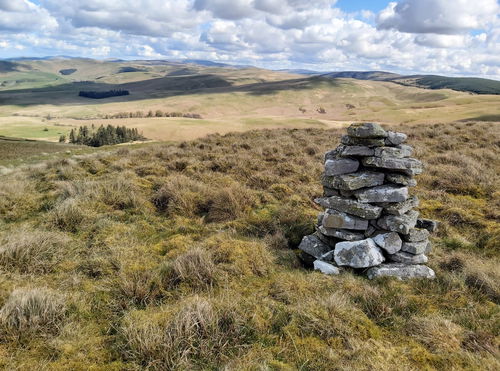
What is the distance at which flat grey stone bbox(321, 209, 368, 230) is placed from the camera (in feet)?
26.0

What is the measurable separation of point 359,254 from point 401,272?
0.99m

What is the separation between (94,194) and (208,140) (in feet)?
48.2

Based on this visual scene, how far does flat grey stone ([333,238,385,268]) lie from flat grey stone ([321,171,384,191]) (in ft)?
4.59

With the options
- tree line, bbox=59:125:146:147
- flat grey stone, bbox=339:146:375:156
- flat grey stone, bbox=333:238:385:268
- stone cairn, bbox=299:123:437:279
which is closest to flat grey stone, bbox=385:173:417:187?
stone cairn, bbox=299:123:437:279

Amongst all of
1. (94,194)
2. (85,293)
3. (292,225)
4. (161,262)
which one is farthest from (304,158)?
(85,293)

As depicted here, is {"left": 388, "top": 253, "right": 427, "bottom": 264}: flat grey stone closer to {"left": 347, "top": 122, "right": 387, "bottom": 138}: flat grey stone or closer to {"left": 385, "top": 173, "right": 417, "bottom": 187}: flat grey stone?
{"left": 385, "top": 173, "right": 417, "bottom": 187}: flat grey stone

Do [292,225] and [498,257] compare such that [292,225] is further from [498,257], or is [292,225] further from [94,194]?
[94,194]

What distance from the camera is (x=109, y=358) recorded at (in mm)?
4426

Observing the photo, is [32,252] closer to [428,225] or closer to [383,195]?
[383,195]

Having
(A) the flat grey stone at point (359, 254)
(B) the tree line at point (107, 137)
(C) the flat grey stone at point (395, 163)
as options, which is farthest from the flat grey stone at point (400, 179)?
(B) the tree line at point (107, 137)

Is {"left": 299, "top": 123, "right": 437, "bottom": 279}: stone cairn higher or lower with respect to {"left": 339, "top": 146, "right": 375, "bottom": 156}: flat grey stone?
lower

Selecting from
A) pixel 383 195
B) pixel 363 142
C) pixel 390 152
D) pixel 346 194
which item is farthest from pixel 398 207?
pixel 363 142

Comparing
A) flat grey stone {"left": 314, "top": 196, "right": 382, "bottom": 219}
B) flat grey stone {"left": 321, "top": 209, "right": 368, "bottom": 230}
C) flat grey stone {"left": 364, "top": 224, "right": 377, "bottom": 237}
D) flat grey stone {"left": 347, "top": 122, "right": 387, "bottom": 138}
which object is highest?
flat grey stone {"left": 347, "top": 122, "right": 387, "bottom": 138}

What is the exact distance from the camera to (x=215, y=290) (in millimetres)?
6062
